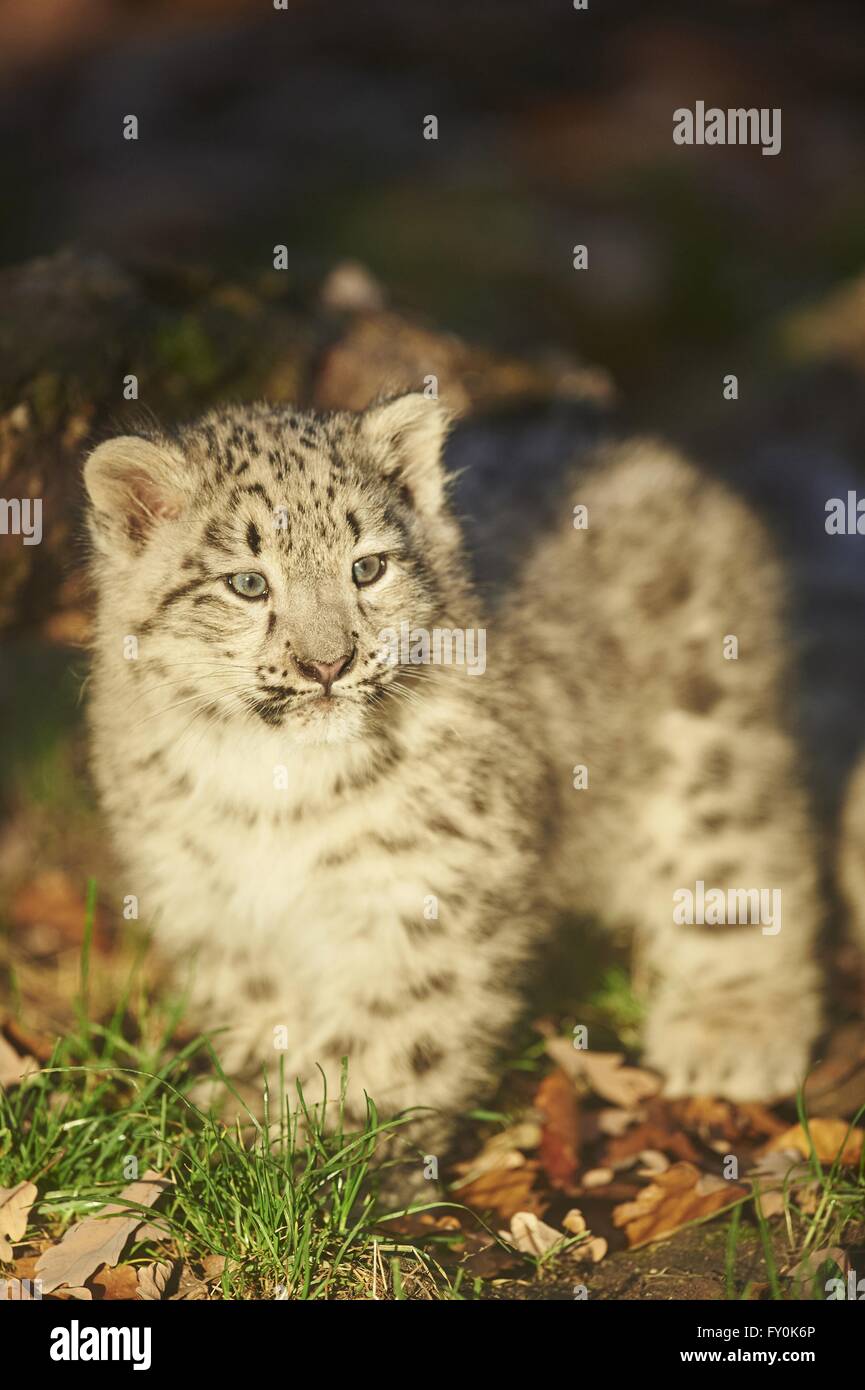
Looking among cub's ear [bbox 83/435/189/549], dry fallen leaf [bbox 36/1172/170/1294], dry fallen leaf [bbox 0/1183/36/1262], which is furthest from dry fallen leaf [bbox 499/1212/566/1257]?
cub's ear [bbox 83/435/189/549]

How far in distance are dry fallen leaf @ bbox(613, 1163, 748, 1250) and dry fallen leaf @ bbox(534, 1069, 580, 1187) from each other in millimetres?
282

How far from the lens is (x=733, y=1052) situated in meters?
5.68

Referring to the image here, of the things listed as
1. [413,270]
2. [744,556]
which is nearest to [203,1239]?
[744,556]

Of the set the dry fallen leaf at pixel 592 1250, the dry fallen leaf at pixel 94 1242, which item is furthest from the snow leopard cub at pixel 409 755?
the dry fallen leaf at pixel 94 1242

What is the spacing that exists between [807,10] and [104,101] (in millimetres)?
8365

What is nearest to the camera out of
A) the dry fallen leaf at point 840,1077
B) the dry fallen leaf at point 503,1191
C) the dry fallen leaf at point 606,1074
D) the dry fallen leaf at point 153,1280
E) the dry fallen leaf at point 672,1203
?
the dry fallen leaf at point 153,1280

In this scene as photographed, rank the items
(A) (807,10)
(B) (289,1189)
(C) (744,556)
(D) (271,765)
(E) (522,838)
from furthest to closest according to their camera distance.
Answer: (A) (807,10) → (C) (744,556) → (E) (522,838) → (D) (271,765) → (B) (289,1189)

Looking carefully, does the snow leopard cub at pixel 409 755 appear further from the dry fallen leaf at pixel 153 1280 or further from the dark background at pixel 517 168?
the dark background at pixel 517 168

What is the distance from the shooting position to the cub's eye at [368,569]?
4.49 meters

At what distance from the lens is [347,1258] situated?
4.32m

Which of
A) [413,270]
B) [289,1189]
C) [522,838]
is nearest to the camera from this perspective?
[289,1189]

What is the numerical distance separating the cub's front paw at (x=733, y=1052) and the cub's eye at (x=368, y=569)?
2557 millimetres

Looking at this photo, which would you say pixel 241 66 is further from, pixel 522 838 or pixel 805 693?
pixel 522 838

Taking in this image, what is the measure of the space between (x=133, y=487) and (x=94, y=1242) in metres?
2.47
